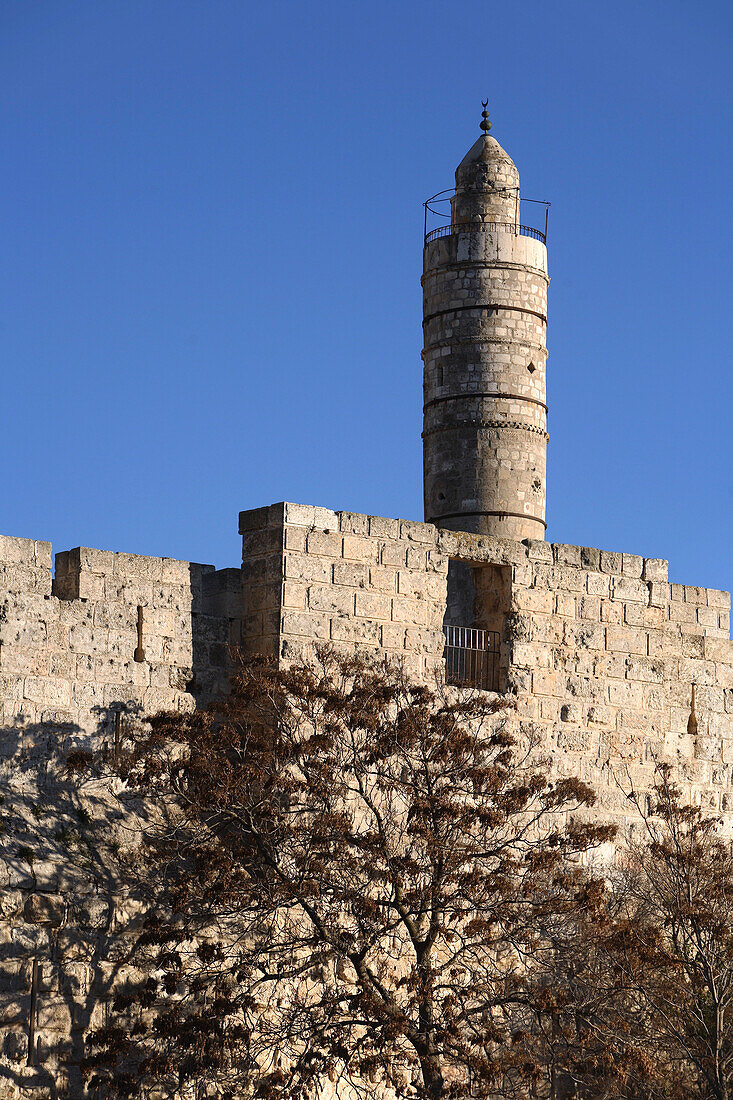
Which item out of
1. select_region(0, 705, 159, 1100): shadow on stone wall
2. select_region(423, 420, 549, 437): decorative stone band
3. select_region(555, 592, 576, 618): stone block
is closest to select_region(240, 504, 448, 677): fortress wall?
select_region(555, 592, 576, 618): stone block

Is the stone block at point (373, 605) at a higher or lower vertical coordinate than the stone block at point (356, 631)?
higher

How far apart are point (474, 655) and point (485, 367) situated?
6.49 m

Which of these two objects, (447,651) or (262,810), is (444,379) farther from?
(262,810)

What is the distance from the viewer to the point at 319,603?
48.2ft

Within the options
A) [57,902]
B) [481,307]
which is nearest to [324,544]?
[57,902]

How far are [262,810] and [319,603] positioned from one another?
2.26m

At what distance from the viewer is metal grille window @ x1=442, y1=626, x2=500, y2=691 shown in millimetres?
15805

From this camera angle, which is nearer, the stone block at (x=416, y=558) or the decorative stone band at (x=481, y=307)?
the stone block at (x=416, y=558)

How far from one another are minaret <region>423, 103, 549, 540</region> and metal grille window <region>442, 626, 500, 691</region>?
17.2 ft

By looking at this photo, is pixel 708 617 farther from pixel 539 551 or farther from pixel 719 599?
pixel 539 551

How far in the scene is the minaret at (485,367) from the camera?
70.4 ft

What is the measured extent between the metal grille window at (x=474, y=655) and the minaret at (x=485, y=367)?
5.25m

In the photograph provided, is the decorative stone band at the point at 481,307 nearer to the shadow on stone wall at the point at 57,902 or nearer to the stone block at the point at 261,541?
the stone block at the point at 261,541

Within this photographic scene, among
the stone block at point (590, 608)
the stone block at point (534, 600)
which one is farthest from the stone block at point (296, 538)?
the stone block at point (590, 608)
